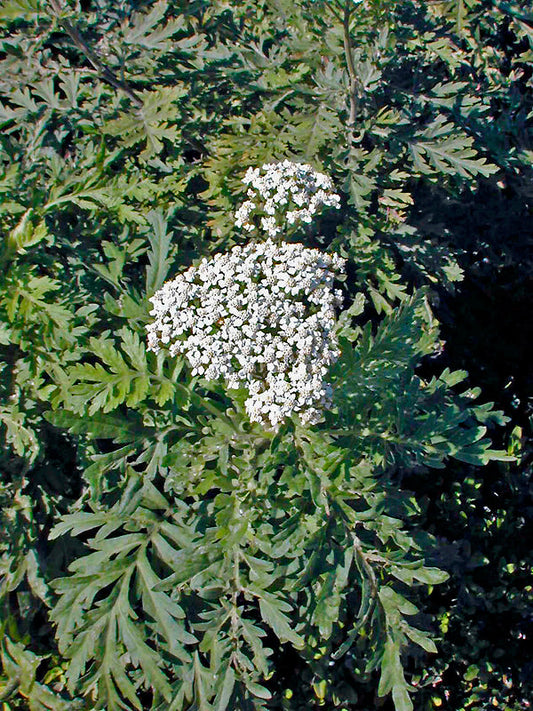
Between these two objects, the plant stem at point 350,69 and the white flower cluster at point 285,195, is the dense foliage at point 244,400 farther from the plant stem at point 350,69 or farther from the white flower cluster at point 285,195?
the white flower cluster at point 285,195

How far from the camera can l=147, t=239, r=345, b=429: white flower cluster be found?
239 cm

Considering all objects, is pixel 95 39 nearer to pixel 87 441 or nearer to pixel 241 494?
pixel 87 441

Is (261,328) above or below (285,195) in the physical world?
below

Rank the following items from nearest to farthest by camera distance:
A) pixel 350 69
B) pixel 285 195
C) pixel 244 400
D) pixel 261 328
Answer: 1. pixel 261 328
2. pixel 244 400
3. pixel 285 195
4. pixel 350 69

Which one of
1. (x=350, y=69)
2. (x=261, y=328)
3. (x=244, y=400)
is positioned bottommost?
(x=244, y=400)

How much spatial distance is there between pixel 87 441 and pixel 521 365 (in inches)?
113

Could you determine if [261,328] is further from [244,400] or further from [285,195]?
[285,195]

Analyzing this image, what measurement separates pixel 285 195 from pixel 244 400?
2.86 ft

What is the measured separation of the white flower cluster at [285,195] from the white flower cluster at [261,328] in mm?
237

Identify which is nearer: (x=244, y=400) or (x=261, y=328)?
(x=261, y=328)

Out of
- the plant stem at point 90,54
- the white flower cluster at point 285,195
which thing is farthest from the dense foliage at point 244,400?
the white flower cluster at point 285,195

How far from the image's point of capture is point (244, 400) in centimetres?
270

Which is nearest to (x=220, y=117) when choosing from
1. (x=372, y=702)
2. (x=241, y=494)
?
(x=241, y=494)

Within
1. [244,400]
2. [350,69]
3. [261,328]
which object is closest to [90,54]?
[350,69]
